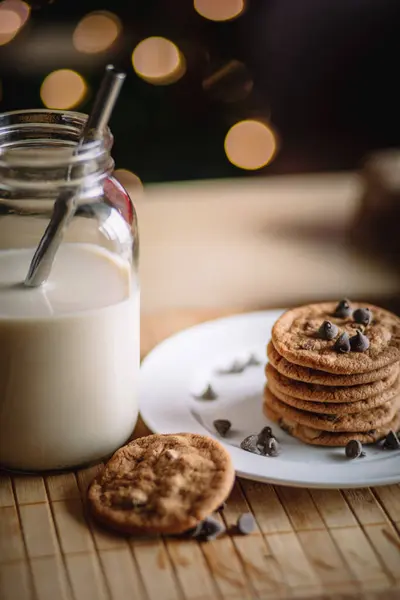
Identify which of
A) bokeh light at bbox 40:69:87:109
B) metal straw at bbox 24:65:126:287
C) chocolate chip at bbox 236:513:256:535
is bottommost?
bokeh light at bbox 40:69:87:109

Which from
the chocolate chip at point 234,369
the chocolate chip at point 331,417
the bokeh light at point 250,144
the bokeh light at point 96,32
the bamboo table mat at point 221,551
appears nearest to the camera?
the bamboo table mat at point 221,551

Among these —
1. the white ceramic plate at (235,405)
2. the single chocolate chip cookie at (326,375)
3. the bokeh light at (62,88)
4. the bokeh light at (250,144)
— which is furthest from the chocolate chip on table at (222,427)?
the bokeh light at (250,144)

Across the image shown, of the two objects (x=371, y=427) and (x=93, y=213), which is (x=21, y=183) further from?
(x=371, y=427)

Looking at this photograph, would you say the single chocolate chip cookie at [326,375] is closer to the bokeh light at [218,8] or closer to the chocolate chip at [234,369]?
the chocolate chip at [234,369]

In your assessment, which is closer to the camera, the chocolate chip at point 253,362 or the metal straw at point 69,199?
the metal straw at point 69,199

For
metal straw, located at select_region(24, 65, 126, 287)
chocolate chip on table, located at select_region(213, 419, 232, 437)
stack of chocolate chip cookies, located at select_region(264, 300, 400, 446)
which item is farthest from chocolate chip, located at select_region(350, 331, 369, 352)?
metal straw, located at select_region(24, 65, 126, 287)

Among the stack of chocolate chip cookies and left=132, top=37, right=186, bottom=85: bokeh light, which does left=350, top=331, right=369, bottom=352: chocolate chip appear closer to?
the stack of chocolate chip cookies

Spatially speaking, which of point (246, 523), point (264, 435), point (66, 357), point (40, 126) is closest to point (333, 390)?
point (264, 435)

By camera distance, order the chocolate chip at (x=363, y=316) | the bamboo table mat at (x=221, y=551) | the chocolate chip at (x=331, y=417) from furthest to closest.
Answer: the chocolate chip at (x=363, y=316) → the chocolate chip at (x=331, y=417) → the bamboo table mat at (x=221, y=551)
